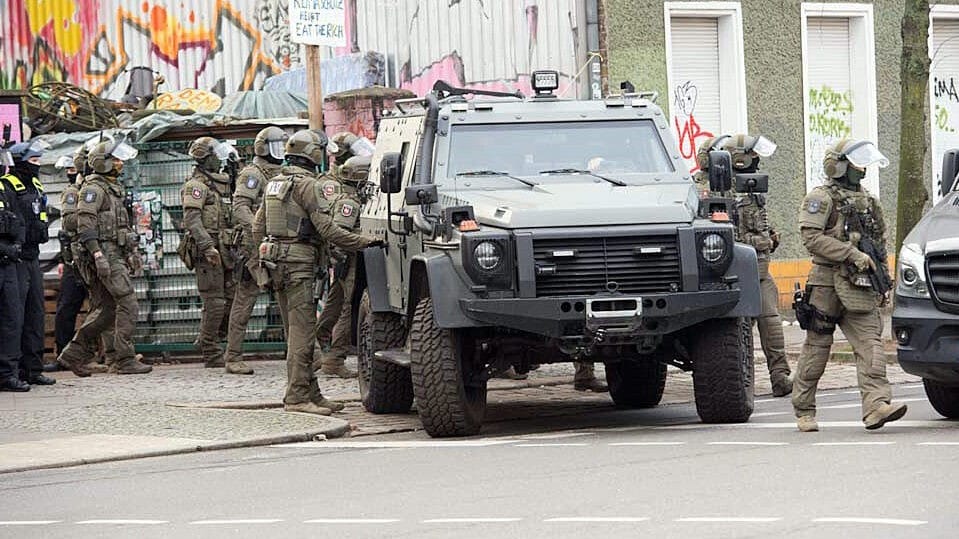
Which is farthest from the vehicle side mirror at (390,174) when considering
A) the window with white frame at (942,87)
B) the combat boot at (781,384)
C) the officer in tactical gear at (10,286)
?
the window with white frame at (942,87)

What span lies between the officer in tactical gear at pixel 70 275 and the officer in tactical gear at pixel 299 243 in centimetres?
387

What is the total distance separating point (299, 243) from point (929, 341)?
458cm

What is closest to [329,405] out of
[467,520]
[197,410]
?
[197,410]

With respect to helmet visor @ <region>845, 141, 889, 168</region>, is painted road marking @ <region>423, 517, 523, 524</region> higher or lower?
lower

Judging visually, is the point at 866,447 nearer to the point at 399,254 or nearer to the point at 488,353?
the point at 488,353

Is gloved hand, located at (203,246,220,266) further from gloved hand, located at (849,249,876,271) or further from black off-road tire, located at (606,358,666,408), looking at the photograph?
gloved hand, located at (849,249,876,271)

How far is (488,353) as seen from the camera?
12.2m

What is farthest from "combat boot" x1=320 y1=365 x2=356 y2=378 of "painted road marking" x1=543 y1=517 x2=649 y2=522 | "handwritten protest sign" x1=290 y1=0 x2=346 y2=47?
"painted road marking" x1=543 y1=517 x2=649 y2=522

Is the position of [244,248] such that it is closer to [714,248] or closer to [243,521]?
[714,248]

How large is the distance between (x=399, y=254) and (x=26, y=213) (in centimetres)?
416

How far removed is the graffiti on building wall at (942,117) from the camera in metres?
25.4

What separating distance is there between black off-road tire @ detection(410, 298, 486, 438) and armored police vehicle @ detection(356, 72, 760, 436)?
1cm

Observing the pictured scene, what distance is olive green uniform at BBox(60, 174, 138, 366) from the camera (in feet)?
55.6

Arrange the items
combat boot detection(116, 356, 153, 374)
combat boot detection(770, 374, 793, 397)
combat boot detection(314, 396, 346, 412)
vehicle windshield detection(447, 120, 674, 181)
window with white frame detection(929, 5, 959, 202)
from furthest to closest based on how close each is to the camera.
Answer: window with white frame detection(929, 5, 959, 202) → combat boot detection(116, 356, 153, 374) → combat boot detection(770, 374, 793, 397) → combat boot detection(314, 396, 346, 412) → vehicle windshield detection(447, 120, 674, 181)
